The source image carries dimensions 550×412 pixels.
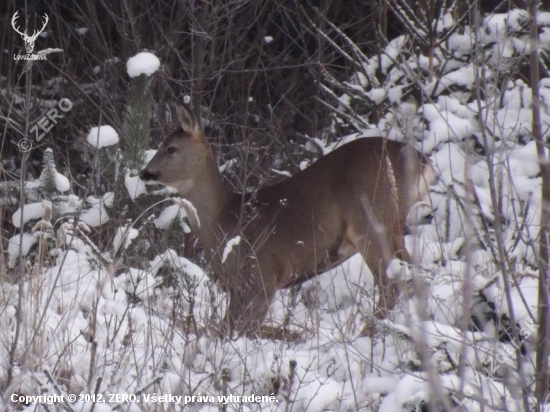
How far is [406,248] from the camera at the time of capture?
20.4 ft

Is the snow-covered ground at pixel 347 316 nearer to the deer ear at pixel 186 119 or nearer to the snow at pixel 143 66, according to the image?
the snow at pixel 143 66

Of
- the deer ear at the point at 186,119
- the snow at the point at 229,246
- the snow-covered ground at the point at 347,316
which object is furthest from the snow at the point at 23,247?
the snow at the point at 229,246

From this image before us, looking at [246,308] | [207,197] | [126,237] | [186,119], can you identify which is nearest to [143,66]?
[186,119]

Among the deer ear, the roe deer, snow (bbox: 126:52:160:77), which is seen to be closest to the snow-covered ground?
snow (bbox: 126:52:160:77)

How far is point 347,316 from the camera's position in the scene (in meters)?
5.06

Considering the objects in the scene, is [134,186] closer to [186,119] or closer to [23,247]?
[186,119]

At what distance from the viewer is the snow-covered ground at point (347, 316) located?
2994mm

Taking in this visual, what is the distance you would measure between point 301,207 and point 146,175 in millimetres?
1017

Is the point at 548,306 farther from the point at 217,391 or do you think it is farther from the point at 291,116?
the point at 291,116

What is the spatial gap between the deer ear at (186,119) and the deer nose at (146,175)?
15.7 inches

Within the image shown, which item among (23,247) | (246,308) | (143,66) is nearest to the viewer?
(246,308)

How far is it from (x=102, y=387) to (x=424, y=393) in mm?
1253

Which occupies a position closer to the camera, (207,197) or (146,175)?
(146,175)

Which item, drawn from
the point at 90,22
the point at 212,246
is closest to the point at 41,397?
the point at 212,246
